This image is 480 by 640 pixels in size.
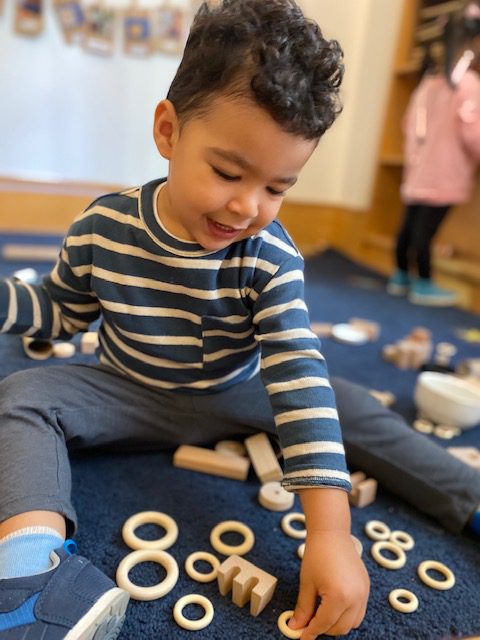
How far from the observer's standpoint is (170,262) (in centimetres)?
58

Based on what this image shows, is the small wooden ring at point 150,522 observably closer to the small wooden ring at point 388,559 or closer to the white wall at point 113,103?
the small wooden ring at point 388,559

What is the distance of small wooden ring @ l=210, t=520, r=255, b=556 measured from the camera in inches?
21.0

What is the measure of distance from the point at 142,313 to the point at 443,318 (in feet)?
3.84

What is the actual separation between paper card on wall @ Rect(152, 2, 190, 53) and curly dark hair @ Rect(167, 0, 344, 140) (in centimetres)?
179

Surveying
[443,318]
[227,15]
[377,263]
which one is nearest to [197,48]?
[227,15]

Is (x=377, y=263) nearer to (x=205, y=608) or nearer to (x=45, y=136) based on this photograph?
(x=45, y=136)

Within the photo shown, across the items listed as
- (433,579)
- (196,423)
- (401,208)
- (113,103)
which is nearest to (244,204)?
(196,423)

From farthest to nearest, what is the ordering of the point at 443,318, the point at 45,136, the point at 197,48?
the point at 45,136 < the point at 443,318 < the point at 197,48

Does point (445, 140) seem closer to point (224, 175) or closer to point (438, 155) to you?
point (438, 155)

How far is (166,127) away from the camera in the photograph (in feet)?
1.71

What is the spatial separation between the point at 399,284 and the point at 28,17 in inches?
63.2

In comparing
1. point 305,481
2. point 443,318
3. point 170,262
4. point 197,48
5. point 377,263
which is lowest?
point 377,263

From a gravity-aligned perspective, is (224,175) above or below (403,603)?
above

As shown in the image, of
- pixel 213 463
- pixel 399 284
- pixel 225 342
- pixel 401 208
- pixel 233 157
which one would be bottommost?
pixel 399 284
